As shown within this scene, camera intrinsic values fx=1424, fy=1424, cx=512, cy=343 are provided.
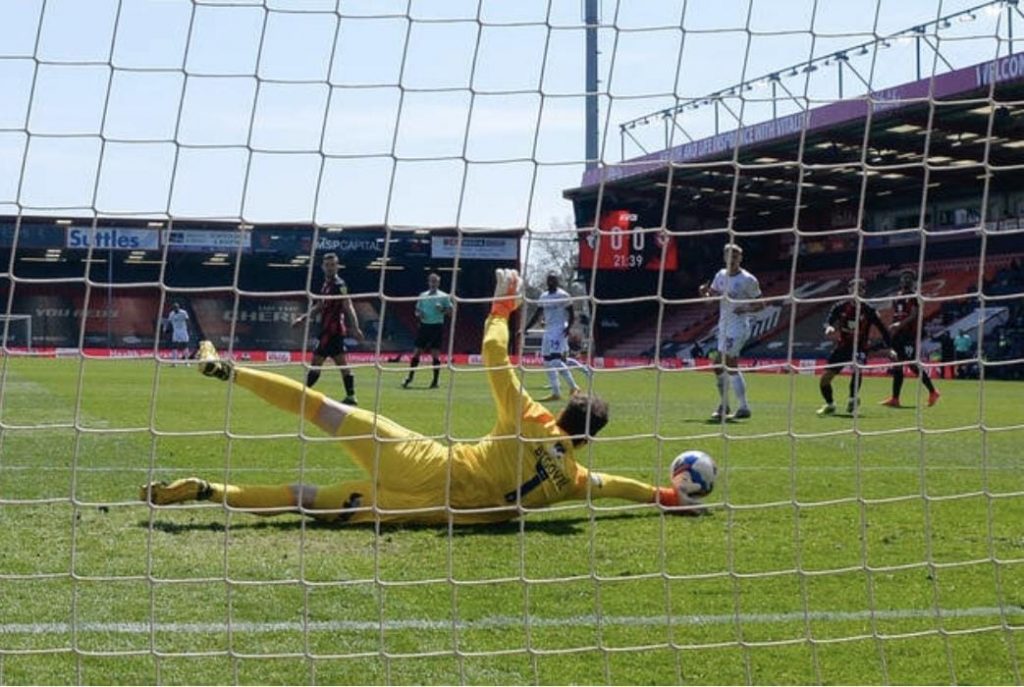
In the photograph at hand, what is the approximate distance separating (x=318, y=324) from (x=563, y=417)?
955 centimetres

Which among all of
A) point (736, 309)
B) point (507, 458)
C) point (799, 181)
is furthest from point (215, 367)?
point (736, 309)

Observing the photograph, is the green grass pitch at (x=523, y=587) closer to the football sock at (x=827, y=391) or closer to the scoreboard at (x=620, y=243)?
the scoreboard at (x=620, y=243)

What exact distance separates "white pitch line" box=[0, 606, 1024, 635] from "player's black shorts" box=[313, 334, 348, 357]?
962 cm

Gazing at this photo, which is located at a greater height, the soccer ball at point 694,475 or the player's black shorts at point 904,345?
the player's black shorts at point 904,345

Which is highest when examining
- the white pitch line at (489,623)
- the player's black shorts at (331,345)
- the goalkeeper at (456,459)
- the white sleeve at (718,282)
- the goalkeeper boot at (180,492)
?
the white sleeve at (718,282)

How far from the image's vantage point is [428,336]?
18391mm

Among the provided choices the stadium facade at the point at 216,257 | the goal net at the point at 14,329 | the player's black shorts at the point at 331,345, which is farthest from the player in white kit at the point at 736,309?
the goal net at the point at 14,329

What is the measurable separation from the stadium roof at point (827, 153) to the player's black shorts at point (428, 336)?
36.6ft

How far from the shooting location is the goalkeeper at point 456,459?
6113 millimetres

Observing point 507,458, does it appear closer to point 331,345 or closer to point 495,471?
point 495,471

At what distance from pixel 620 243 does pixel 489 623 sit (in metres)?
2.09

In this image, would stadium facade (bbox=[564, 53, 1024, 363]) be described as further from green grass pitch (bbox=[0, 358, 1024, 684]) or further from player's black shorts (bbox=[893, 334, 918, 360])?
player's black shorts (bbox=[893, 334, 918, 360])

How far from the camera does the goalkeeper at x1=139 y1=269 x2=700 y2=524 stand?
241 inches

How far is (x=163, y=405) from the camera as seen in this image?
1467 cm
